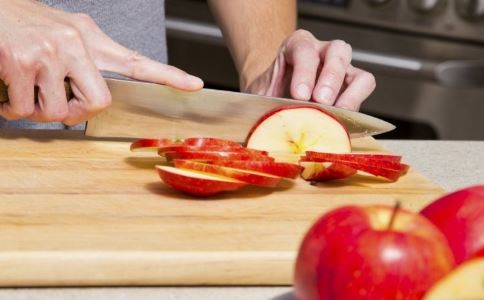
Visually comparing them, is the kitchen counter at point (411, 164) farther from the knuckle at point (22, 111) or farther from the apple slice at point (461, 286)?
the knuckle at point (22, 111)

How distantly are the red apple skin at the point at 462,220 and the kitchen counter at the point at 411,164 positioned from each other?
0.22 meters

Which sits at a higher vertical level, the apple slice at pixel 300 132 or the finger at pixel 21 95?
the finger at pixel 21 95

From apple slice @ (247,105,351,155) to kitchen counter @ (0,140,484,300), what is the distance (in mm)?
185

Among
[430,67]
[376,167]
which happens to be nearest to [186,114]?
[376,167]

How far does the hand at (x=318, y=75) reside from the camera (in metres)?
1.71

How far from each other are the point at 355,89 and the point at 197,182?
52 centimetres

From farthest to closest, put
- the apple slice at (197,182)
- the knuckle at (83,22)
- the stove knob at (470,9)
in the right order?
the stove knob at (470,9) → the knuckle at (83,22) → the apple slice at (197,182)

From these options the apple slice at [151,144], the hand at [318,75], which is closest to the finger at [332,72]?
the hand at [318,75]

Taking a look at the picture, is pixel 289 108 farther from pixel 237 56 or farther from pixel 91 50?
pixel 237 56

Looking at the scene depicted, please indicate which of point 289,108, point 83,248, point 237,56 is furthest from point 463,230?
point 237,56

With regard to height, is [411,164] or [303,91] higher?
[303,91]

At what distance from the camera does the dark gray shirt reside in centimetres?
199

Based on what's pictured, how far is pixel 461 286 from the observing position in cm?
84

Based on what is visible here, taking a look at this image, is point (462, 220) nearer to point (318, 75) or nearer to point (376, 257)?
point (376, 257)
